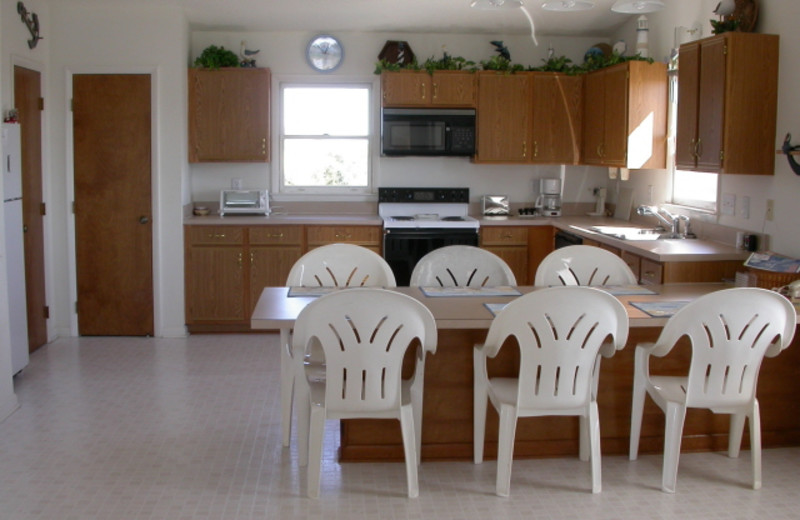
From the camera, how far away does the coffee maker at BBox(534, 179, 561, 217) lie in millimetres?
7000

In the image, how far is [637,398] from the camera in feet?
12.2

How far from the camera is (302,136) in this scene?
702cm

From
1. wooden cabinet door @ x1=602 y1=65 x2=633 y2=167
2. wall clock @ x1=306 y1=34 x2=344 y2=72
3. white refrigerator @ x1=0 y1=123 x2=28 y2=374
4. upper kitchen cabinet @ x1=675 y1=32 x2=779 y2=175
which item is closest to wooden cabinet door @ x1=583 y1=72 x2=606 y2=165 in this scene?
wooden cabinet door @ x1=602 y1=65 x2=633 y2=167

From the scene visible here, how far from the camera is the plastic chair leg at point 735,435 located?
3.84 metres

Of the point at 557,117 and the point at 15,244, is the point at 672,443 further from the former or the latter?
the point at 15,244

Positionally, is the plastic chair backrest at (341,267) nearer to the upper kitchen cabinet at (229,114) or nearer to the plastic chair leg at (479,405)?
the plastic chair leg at (479,405)

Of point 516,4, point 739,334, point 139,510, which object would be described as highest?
point 516,4

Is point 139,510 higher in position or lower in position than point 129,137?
lower

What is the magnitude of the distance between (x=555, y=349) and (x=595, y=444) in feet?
1.46

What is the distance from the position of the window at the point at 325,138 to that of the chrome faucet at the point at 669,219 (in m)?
2.29

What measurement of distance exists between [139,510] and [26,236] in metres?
3.04

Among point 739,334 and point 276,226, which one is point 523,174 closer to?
point 276,226

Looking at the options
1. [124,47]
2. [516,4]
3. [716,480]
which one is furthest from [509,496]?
[124,47]

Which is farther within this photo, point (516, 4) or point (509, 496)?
point (516, 4)
